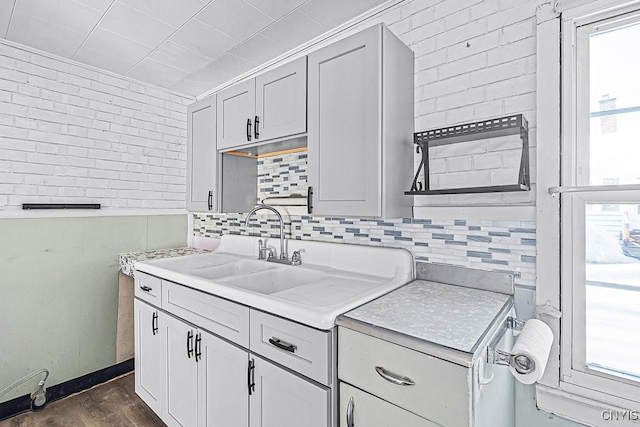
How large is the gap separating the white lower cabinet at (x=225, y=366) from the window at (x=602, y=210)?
1.03 metres

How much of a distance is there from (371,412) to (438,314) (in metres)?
0.41

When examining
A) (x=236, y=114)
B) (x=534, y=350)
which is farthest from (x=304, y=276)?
(x=534, y=350)

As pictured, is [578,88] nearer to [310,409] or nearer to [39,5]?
[310,409]

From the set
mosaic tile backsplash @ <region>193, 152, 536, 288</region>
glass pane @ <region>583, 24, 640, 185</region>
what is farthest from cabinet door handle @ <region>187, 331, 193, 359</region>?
glass pane @ <region>583, 24, 640, 185</region>

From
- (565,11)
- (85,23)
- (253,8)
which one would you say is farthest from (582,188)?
(85,23)

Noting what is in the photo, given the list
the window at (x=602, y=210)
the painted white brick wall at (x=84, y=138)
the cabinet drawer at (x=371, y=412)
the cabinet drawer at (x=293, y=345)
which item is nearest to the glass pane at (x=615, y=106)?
the window at (x=602, y=210)

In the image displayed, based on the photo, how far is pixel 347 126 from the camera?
162cm

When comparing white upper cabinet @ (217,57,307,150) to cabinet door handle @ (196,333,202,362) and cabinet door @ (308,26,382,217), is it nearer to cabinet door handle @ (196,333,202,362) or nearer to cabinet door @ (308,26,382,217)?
cabinet door @ (308,26,382,217)

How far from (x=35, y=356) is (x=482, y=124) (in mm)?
3185

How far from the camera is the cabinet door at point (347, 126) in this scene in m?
1.53

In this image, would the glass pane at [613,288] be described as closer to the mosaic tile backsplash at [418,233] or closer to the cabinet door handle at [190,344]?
the mosaic tile backsplash at [418,233]

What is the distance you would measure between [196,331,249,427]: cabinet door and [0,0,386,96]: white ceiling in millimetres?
1794

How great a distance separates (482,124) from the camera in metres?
1.46

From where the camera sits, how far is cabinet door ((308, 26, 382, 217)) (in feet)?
5.02
